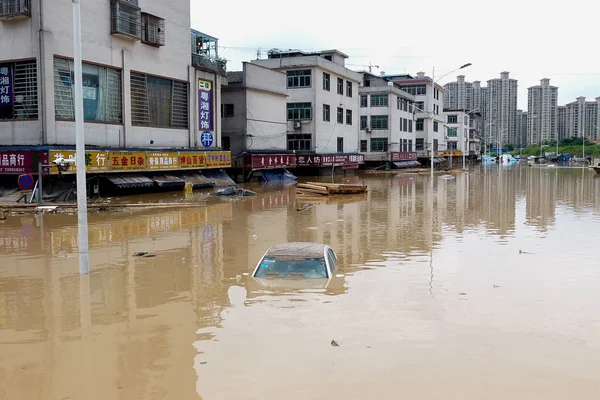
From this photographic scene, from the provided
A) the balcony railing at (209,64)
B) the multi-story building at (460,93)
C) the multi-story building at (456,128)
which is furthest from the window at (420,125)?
the multi-story building at (460,93)

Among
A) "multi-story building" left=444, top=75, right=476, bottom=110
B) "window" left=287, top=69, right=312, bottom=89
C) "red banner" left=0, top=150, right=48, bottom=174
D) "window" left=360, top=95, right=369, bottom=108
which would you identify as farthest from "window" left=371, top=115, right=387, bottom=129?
"multi-story building" left=444, top=75, right=476, bottom=110

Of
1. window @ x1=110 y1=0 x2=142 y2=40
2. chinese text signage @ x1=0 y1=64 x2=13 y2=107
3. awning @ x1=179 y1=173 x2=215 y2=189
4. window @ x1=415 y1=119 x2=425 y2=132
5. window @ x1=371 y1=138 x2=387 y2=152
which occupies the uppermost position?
window @ x1=110 y1=0 x2=142 y2=40

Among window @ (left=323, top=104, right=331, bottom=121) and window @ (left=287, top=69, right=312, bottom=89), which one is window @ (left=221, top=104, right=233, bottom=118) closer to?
window @ (left=287, top=69, right=312, bottom=89)

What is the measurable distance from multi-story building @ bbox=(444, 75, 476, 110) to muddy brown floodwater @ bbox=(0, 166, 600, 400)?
155m

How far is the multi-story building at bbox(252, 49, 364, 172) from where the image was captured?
53.8m

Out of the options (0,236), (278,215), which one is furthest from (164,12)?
(0,236)

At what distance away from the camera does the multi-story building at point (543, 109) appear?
538 feet

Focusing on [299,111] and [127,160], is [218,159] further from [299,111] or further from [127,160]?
[299,111]

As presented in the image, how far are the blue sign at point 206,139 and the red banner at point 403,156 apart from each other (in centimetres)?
3830

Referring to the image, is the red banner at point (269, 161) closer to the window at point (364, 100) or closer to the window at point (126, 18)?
the window at point (126, 18)

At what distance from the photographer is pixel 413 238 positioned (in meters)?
17.3

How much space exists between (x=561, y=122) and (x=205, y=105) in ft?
502

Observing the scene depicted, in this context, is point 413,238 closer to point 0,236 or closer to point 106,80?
point 0,236

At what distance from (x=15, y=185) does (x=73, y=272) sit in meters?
16.1
